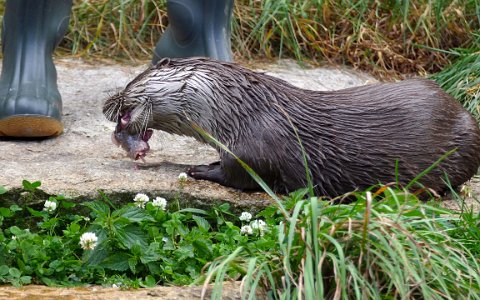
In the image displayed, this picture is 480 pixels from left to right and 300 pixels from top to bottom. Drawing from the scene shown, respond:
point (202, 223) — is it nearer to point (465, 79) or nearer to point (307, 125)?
point (307, 125)

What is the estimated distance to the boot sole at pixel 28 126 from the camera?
173 inches

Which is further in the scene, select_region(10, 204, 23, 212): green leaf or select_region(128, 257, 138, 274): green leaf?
select_region(10, 204, 23, 212): green leaf

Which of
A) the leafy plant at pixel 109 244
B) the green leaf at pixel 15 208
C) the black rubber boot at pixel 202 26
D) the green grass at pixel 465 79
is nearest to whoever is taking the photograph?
the leafy plant at pixel 109 244

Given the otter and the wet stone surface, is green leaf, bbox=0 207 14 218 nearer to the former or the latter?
the wet stone surface

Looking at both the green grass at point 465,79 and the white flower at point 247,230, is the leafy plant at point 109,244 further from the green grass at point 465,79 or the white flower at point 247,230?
the green grass at point 465,79

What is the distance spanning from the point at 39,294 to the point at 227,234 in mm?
757

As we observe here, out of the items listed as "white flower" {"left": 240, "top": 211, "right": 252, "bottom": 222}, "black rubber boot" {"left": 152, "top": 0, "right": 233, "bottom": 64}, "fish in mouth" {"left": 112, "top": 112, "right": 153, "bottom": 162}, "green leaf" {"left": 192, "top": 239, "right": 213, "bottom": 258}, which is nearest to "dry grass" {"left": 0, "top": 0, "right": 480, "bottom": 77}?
"black rubber boot" {"left": 152, "top": 0, "right": 233, "bottom": 64}

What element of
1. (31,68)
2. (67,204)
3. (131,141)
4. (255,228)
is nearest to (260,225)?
(255,228)

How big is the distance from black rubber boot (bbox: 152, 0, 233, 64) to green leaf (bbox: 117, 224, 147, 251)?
1484 mm

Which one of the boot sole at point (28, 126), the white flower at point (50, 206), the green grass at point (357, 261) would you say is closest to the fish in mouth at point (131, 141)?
the white flower at point (50, 206)

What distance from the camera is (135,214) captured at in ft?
10.9

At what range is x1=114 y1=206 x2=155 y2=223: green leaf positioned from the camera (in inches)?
130

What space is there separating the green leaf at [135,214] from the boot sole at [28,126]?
118cm

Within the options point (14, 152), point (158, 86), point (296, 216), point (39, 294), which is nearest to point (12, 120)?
point (14, 152)
